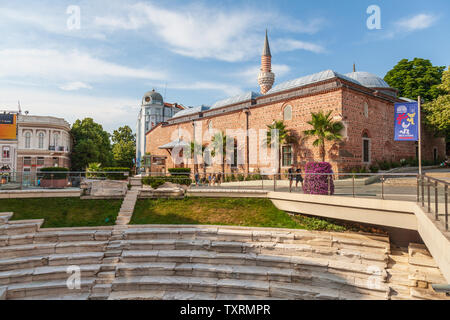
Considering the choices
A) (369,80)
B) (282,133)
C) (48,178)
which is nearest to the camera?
(48,178)

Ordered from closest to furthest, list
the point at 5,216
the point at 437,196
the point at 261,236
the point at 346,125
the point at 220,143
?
the point at 437,196, the point at 261,236, the point at 5,216, the point at 346,125, the point at 220,143

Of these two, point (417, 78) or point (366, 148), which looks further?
point (417, 78)

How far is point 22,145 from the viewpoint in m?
37.0

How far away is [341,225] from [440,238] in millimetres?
6097

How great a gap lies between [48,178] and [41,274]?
7078 mm

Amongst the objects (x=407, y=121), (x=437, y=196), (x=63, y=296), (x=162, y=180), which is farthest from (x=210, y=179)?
(x=437, y=196)

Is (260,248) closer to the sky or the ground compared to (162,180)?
closer to the ground

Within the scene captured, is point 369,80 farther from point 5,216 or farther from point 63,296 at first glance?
point 5,216

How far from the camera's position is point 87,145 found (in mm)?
44250

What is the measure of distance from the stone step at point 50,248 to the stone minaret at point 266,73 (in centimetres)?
3228

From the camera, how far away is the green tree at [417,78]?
3350cm
